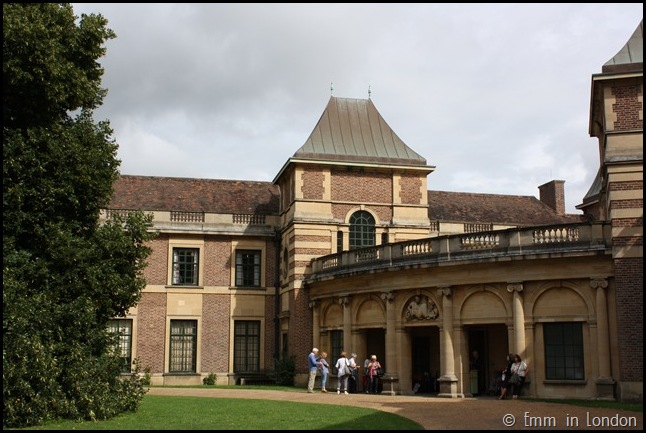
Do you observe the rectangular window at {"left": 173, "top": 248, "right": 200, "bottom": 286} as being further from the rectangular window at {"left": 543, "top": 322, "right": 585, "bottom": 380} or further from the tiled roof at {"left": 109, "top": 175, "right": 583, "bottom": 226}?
the rectangular window at {"left": 543, "top": 322, "right": 585, "bottom": 380}

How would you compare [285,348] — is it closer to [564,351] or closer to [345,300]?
[345,300]

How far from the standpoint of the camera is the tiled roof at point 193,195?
3794cm

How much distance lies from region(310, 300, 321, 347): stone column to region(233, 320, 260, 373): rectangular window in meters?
5.06

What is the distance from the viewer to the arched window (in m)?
34.6

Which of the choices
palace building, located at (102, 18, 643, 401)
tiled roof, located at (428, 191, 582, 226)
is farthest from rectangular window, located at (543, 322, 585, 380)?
tiled roof, located at (428, 191, 582, 226)

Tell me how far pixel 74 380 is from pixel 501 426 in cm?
946

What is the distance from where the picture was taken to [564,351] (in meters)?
23.4

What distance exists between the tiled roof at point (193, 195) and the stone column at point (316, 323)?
696 centimetres

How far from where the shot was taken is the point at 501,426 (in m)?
15.5

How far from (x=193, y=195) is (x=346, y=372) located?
52.4ft

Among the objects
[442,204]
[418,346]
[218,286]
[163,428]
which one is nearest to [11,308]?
[163,428]

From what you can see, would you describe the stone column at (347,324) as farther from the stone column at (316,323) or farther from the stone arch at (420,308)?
the stone arch at (420,308)

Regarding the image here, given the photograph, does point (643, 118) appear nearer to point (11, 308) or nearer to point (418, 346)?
point (418, 346)

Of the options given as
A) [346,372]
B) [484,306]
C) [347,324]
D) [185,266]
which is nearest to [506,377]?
[484,306]
